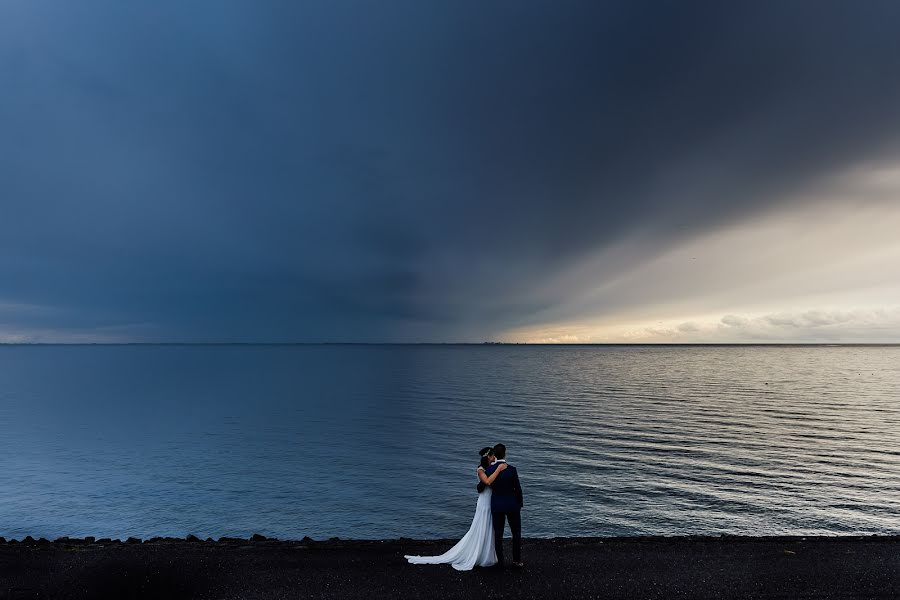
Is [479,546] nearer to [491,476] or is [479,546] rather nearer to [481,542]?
[481,542]

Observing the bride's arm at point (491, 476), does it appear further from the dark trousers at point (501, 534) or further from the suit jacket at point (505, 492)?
the dark trousers at point (501, 534)

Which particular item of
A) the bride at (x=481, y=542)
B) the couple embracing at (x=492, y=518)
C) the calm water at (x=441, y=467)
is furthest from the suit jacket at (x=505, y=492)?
the calm water at (x=441, y=467)

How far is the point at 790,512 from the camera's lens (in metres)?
21.8

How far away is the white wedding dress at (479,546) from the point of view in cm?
1191

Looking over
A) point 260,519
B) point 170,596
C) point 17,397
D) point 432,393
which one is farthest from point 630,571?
point 17,397

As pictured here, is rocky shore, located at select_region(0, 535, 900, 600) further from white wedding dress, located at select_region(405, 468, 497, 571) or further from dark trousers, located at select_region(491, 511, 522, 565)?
dark trousers, located at select_region(491, 511, 522, 565)

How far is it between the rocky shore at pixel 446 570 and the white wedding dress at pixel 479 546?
22 cm

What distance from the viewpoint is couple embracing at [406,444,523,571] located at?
462 inches

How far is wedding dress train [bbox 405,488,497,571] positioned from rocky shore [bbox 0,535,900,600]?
→ 22 cm

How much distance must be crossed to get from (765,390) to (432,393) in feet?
157

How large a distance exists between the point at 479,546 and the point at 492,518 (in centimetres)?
69

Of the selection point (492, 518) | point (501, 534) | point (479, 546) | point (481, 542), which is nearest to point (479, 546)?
point (479, 546)

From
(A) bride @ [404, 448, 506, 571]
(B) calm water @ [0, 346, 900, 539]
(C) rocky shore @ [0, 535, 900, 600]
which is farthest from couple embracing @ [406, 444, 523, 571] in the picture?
(B) calm water @ [0, 346, 900, 539]

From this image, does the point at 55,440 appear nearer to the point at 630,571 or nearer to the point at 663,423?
the point at 630,571
